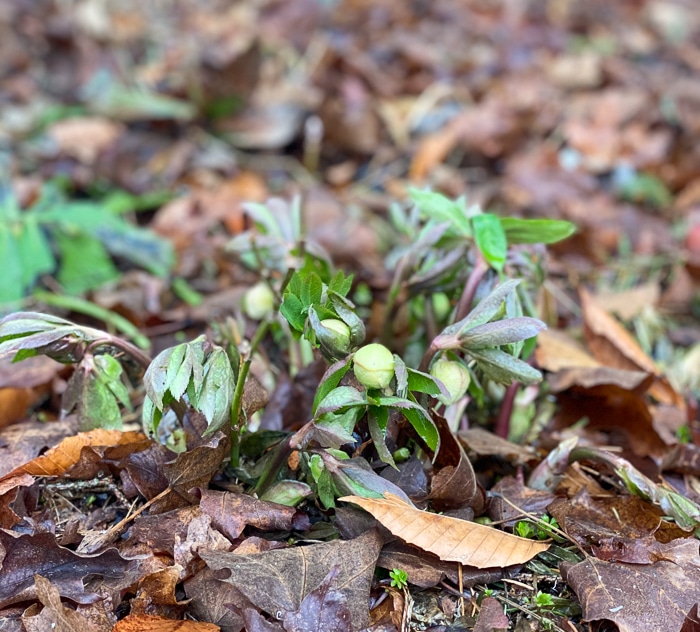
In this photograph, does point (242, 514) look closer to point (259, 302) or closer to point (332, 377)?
point (332, 377)

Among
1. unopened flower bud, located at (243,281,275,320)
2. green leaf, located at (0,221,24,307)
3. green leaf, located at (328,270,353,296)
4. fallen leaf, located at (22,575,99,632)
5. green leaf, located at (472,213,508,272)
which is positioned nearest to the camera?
fallen leaf, located at (22,575,99,632)

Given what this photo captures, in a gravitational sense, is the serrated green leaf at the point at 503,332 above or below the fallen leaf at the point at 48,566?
above

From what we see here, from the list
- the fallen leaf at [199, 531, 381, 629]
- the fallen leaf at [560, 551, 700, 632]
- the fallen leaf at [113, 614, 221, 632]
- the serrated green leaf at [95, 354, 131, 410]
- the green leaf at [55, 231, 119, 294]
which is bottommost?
the green leaf at [55, 231, 119, 294]

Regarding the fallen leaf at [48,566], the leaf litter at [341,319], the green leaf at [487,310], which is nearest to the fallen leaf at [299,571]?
the leaf litter at [341,319]

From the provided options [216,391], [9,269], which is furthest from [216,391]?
[9,269]

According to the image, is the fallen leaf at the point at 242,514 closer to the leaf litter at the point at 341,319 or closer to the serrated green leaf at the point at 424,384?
the leaf litter at the point at 341,319

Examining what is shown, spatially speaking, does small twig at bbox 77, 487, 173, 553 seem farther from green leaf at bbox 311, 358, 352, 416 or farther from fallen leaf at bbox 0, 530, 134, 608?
green leaf at bbox 311, 358, 352, 416

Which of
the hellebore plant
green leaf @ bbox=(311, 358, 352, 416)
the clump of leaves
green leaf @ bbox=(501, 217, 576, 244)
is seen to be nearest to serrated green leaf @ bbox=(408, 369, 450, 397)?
the hellebore plant
